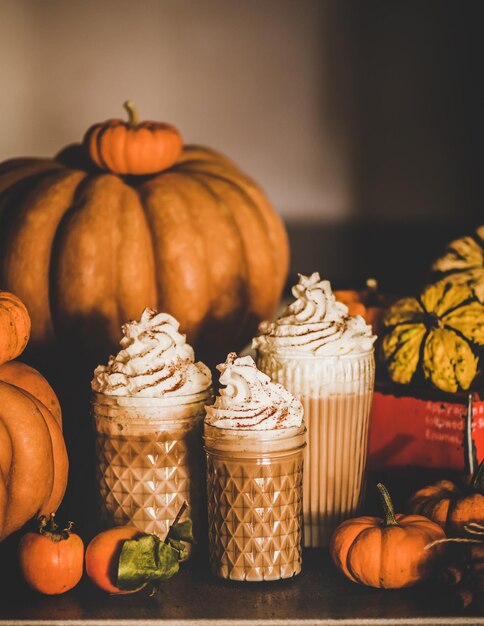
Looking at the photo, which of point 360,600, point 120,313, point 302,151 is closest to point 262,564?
point 360,600

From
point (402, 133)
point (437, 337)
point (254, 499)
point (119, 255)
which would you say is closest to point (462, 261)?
point (437, 337)

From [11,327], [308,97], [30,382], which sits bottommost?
[30,382]

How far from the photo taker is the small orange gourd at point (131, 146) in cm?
186

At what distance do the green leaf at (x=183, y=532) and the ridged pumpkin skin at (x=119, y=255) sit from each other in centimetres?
53

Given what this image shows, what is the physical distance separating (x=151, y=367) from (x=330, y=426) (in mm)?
303

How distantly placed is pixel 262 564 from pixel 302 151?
5.52 feet

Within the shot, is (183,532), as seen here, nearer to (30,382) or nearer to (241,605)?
(241,605)

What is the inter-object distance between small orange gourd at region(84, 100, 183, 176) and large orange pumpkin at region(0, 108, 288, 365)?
0.10 feet

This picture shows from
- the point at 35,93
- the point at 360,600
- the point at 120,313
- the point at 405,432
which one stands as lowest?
the point at 360,600

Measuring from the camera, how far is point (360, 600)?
128 centimetres

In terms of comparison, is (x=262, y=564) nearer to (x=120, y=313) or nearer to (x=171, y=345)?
(x=171, y=345)

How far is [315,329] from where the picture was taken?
145 centimetres

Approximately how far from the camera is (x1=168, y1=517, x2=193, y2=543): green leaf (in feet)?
4.39

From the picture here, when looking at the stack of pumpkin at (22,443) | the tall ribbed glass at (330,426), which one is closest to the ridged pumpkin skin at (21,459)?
the stack of pumpkin at (22,443)
